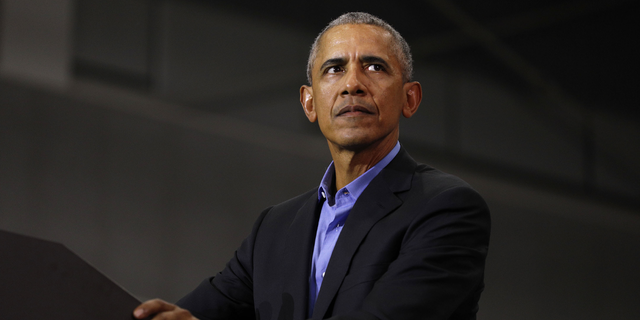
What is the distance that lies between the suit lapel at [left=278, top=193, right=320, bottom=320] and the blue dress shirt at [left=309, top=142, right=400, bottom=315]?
15 millimetres

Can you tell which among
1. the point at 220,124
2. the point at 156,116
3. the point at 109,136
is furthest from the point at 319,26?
the point at 109,136

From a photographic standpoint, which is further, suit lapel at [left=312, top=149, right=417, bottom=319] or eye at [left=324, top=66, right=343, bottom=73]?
eye at [left=324, top=66, right=343, bottom=73]

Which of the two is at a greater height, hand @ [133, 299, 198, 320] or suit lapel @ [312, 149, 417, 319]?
suit lapel @ [312, 149, 417, 319]

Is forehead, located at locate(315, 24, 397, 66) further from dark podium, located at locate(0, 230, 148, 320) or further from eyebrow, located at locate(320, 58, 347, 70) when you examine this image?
dark podium, located at locate(0, 230, 148, 320)

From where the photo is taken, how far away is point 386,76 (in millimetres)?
1375

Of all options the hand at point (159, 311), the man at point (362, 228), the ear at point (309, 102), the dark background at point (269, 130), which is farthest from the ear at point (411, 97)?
the dark background at point (269, 130)

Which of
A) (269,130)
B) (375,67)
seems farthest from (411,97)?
(269,130)

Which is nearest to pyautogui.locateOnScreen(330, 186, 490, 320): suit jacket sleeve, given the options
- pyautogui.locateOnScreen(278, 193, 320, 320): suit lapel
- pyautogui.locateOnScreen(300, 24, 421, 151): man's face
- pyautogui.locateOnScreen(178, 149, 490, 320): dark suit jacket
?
pyautogui.locateOnScreen(178, 149, 490, 320): dark suit jacket

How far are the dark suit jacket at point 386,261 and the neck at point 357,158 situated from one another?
0.14 ft

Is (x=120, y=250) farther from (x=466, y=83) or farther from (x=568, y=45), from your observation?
(x=568, y=45)

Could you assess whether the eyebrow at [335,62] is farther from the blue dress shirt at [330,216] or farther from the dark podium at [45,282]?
the dark podium at [45,282]

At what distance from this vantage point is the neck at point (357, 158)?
1.40 meters

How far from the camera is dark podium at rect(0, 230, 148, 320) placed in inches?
31.0

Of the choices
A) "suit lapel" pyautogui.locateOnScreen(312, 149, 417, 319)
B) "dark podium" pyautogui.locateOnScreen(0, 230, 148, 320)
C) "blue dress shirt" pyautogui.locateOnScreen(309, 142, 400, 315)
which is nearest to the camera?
"dark podium" pyautogui.locateOnScreen(0, 230, 148, 320)
